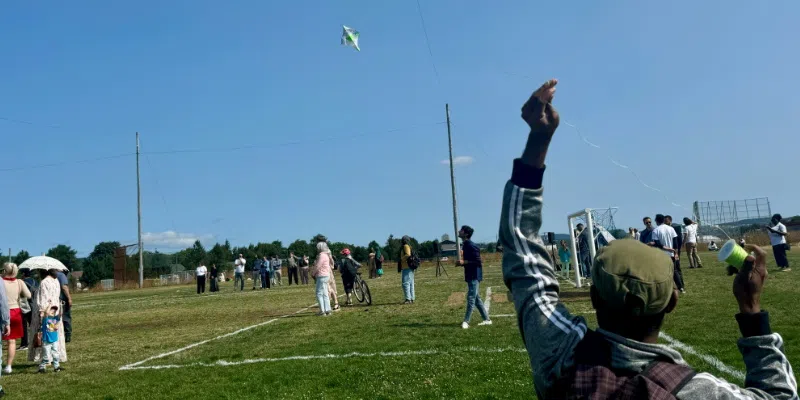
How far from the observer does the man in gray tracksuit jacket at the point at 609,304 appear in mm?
1653

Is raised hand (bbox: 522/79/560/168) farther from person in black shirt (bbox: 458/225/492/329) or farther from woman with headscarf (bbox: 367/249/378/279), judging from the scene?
woman with headscarf (bbox: 367/249/378/279)

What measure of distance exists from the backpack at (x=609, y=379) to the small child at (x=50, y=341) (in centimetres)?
1048

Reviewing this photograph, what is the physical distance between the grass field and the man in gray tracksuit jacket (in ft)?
16.1

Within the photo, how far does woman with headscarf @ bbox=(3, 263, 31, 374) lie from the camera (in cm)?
1048

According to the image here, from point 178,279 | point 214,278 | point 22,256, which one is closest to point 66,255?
point 22,256

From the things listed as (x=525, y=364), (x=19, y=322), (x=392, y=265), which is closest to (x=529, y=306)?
(x=525, y=364)

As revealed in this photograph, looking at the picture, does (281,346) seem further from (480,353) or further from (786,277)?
(786,277)

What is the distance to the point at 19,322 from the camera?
10812 millimetres

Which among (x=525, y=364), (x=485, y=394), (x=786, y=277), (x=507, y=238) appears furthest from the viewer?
(x=786, y=277)

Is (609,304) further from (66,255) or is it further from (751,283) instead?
(66,255)

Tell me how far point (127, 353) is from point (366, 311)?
20.1ft

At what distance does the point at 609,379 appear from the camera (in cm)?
160

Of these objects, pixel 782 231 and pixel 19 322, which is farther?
pixel 782 231

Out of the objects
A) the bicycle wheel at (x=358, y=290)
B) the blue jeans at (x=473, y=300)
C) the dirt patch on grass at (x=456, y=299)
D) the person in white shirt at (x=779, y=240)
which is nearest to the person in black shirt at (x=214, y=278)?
the bicycle wheel at (x=358, y=290)
